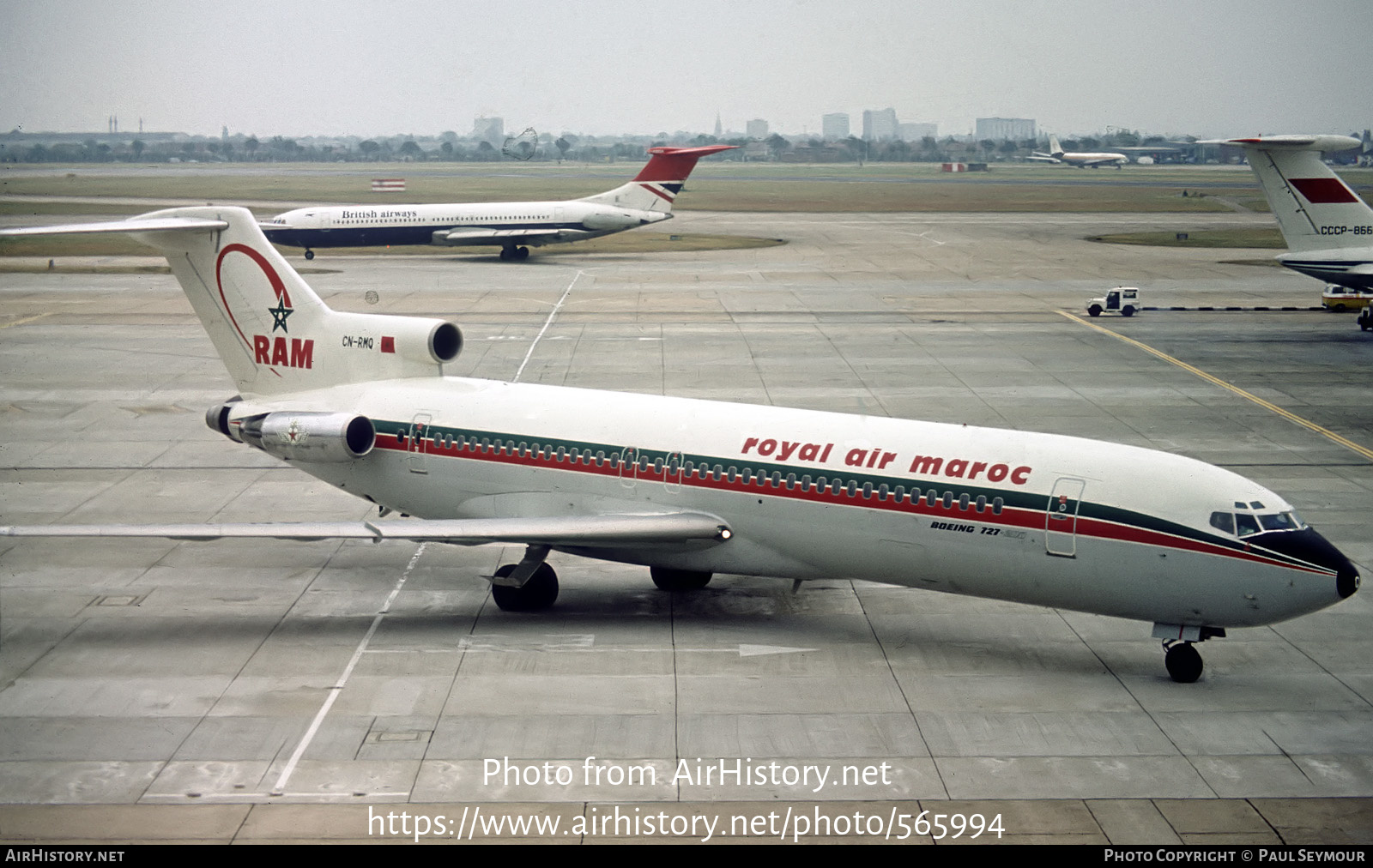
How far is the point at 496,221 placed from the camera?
255 ft

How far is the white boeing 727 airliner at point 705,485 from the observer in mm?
17547

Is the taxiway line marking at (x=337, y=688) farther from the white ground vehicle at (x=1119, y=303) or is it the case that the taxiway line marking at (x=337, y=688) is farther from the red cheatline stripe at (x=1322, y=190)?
the white ground vehicle at (x=1119, y=303)

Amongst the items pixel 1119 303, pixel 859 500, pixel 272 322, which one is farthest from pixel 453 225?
pixel 859 500

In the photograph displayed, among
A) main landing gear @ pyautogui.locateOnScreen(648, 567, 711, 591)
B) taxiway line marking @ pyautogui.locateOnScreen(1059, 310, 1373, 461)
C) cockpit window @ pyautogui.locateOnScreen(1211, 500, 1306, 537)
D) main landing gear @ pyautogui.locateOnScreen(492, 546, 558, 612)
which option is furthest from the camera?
taxiway line marking @ pyautogui.locateOnScreen(1059, 310, 1373, 461)

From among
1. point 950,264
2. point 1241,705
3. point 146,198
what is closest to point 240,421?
point 1241,705

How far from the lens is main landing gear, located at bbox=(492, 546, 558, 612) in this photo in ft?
67.0

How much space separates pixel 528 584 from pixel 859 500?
18.1ft

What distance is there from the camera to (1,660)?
18375 millimetres

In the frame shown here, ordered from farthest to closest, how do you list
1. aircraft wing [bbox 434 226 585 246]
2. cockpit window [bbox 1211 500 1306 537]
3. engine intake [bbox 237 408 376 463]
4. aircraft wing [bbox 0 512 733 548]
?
1. aircraft wing [bbox 434 226 585 246]
2. engine intake [bbox 237 408 376 463]
3. aircraft wing [bbox 0 512 733 548]
4. cockpit window [bbox 1211 500 1306 537]

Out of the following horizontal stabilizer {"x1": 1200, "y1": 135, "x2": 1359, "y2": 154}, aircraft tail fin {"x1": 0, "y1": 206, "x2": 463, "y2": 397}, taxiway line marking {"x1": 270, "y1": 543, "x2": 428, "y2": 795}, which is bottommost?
taxiway line marking {"x1": 270, "y1": 543, "x2": 428, "y2": 795}

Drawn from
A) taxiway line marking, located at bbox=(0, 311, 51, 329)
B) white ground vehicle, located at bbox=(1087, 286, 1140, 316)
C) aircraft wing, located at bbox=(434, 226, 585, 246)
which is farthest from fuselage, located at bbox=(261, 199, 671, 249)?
white ground vehicle, located at bbox=(1087, 286, 1140, 316)

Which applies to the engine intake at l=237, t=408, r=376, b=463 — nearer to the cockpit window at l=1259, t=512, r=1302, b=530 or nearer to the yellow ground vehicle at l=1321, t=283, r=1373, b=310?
the cockpit window at l=1259, t=512, r=1302, b=530

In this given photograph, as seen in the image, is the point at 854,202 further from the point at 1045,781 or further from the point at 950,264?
the point at 1045,781

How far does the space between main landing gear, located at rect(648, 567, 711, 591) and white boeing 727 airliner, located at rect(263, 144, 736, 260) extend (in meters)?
58.2
